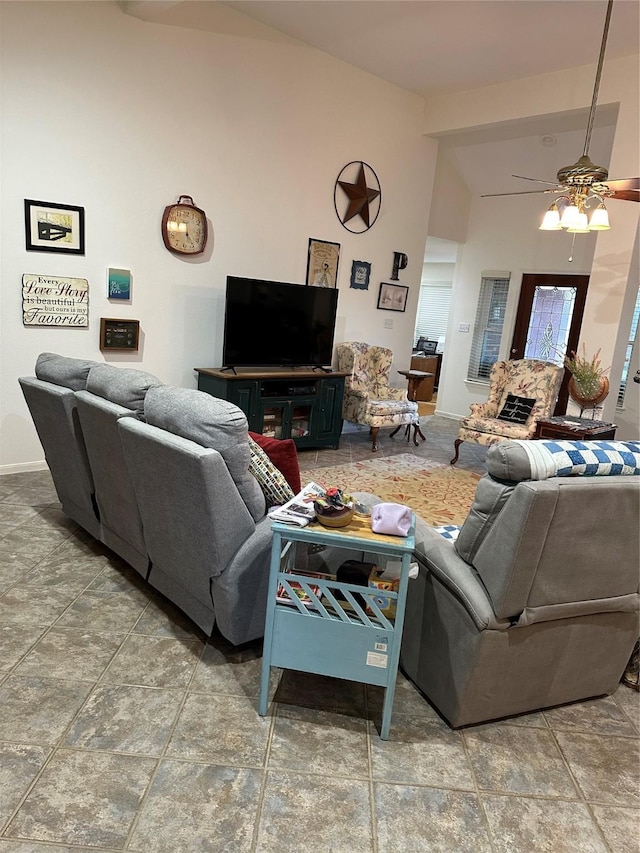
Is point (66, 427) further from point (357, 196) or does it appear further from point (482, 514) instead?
point (357, 196)

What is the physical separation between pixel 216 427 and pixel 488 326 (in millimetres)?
6431

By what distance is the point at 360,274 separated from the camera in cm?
614

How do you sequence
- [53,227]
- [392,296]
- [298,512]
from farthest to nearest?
[392,296]
[53,227]
[298,512]

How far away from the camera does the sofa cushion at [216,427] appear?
2.05m

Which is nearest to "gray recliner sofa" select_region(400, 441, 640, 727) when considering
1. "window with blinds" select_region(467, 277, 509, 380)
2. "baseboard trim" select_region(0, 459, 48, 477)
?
"baseboard trim" select_region(0, 459, 48, 477)

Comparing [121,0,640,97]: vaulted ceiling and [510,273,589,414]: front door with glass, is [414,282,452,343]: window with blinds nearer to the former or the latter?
[510,273,589,414]: front door with glass

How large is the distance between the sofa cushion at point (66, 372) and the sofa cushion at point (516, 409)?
151 inches

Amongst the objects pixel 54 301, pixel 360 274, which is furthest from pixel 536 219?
pixel 54 301

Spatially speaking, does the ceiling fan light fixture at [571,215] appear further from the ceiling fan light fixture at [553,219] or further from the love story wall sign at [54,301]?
the love story wall sign at [54,301]

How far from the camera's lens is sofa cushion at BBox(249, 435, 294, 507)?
2352 millimetres

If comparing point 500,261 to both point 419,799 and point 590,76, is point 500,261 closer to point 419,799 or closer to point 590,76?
point 590,76

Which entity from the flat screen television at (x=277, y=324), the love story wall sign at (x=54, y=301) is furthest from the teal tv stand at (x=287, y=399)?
the love story wall sign at (x=54, y=301)

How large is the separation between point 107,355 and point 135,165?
1448 mm


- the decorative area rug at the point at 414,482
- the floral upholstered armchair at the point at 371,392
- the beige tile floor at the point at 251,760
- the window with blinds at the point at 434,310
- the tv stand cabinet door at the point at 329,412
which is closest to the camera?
the beige tile floor at the point at 251,760
